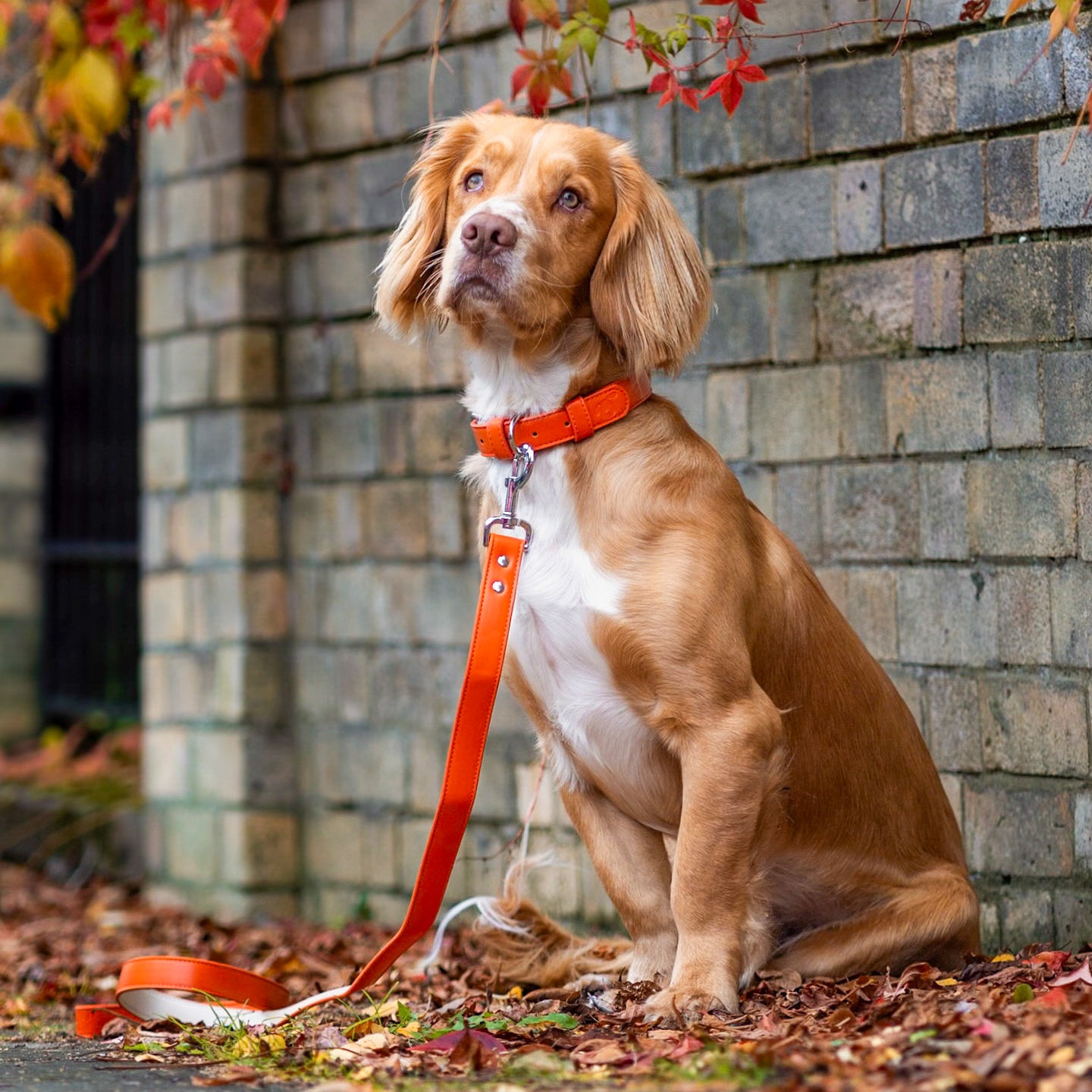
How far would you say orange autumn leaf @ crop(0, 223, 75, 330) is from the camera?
6.15m

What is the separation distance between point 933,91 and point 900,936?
2.15 metres

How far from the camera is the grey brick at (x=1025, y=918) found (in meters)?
4.02

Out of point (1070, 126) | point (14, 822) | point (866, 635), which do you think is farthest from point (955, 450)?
point (14, 822)

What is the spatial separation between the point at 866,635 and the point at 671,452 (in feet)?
4.23

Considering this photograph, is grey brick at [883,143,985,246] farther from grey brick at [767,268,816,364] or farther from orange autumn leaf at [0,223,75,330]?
orange autumn leaf at [0,223,75,330]

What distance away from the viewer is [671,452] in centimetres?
332

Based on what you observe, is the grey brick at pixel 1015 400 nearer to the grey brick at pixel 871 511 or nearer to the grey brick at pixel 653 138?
the grey brick at pixel 871 511

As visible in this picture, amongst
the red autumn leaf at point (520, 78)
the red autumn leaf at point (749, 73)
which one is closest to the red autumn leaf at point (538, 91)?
the red autumn leaf at point (520, 78)

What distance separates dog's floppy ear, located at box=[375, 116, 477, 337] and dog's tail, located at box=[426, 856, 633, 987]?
55.3 inches

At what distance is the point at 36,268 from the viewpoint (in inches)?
243

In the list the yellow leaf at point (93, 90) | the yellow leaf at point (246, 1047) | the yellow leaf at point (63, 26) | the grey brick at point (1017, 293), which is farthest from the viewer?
the yellow leaf at point (63, 26)

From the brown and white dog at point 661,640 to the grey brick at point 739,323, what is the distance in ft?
3.69

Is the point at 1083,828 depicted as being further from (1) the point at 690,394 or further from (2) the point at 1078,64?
(2) the point at 1078,64

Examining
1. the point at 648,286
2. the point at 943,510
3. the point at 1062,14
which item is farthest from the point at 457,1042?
the point at 1062,14
